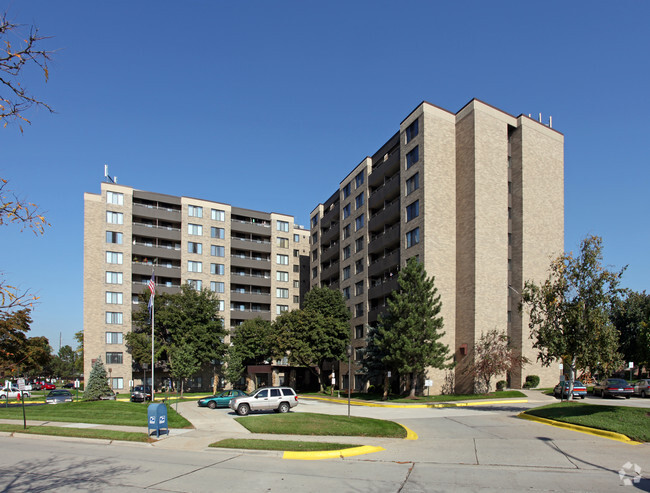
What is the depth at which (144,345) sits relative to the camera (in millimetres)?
62438

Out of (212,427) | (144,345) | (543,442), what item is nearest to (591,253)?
(543,442)

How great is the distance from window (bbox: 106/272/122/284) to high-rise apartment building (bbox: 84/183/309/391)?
113mm

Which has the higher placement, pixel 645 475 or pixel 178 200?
pixel 178 200

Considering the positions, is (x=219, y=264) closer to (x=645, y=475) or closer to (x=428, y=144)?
(x=428, y=144)

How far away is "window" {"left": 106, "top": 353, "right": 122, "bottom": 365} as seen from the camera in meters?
65.0

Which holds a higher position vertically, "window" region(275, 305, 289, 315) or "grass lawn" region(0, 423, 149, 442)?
"window" region(275, 305, 289, 315)

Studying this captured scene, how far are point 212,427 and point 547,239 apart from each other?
4092 centimetres

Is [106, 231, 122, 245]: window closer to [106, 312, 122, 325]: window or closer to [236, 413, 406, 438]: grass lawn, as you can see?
[106, 312, 122, 325]: window

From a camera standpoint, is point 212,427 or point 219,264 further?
point 219,264

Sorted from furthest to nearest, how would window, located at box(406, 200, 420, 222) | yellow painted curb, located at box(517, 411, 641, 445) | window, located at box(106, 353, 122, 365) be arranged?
window, located at box(106, 353, 122, 365) < window, located at box(406, 200, 420, 222) < yellow painted curb, located at box(517, 411, 641, 445)

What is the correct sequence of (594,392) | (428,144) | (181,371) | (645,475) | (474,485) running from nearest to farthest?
(474,485)
(645,475)
(594,392)
(428,144)
(181,371)

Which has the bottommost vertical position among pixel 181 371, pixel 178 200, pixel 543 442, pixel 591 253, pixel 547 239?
pixel 181 371

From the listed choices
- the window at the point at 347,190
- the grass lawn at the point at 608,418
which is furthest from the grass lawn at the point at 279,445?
the window at the point at 347,190

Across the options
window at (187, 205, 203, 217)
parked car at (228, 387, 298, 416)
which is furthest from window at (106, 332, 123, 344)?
parked car at (228, 387, 298, 416)
